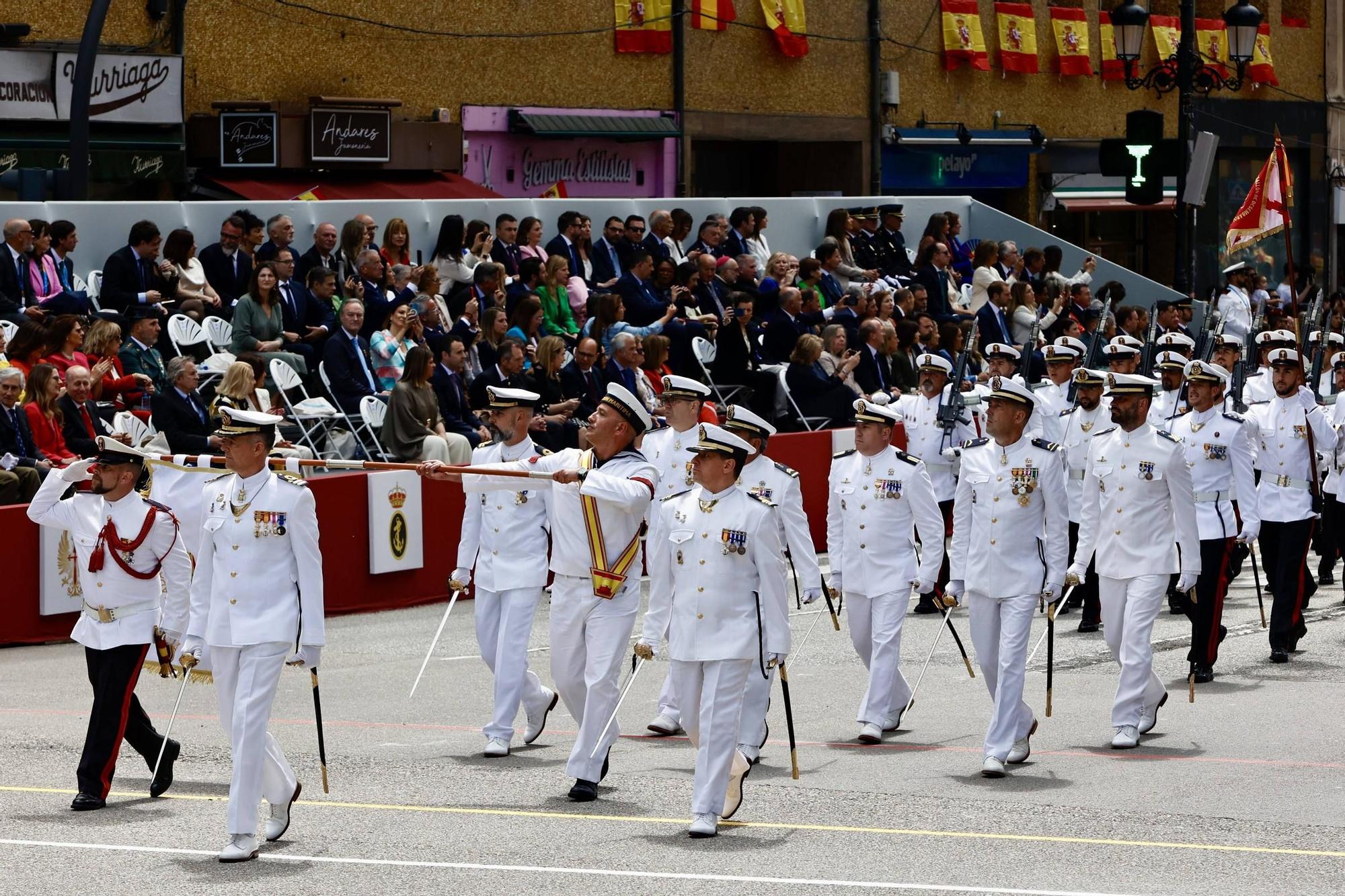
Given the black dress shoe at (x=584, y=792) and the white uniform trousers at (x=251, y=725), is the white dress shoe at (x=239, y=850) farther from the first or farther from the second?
the black dress shoe at (x=584, y=792)

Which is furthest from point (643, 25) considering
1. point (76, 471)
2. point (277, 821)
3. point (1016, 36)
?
point (277, 821)

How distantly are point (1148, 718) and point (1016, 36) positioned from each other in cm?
2611

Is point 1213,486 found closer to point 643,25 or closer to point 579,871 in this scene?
point 579,871

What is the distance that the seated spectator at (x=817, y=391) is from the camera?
2109cm

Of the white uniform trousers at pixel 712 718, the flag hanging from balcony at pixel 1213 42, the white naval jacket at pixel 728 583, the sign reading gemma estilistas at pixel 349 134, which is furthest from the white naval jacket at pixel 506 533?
the flag hanging from balcony at pixel 1213 42

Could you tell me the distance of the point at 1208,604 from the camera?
43.6 feet

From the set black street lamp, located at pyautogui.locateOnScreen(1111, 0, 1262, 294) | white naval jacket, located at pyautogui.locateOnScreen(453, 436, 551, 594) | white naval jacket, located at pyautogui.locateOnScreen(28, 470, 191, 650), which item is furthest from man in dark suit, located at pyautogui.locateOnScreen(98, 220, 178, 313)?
black street lamp, located at pyautogui.locateOnScreen(1111, 0, 1262, 294)

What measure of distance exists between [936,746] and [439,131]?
1642 centimetres

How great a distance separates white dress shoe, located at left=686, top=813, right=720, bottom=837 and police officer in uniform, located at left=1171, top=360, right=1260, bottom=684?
4989 millimetres

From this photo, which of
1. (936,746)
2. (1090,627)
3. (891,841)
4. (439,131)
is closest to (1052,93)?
(439,131)

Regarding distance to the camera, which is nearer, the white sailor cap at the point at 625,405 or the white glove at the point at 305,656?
the white glove at the point at 305,656

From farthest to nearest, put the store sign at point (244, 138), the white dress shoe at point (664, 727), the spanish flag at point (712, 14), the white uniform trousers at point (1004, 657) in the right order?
the spanish flag at point (712, 14), the store sign at point (244, 138), the white dress shoe at point (664, 727), the white uniform trousers at point (1004, 657)

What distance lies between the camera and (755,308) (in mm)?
22609

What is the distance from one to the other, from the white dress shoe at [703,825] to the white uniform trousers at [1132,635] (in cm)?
307
